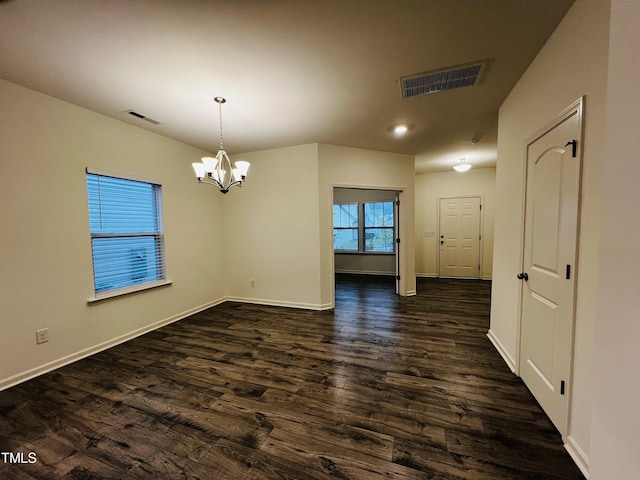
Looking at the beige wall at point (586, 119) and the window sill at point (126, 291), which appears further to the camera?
the window sill at point (126, 291)

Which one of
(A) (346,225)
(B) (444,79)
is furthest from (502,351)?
(A) (346,225)

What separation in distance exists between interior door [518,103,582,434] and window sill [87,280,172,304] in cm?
423

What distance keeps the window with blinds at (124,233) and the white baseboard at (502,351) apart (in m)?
4.31

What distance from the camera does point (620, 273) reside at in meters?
0.73

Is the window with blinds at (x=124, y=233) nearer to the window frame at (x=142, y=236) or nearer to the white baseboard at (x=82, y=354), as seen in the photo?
the window frame at (x=142, y=236)

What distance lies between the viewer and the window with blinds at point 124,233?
298 cm

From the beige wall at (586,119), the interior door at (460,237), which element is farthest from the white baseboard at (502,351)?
the interior door at (460,237)

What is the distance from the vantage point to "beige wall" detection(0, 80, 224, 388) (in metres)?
2.31

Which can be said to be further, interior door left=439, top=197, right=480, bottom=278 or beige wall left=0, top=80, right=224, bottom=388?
interior door left=439, top=197, right=480, bottom=278

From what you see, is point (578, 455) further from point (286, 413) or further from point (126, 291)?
point (126, 291)

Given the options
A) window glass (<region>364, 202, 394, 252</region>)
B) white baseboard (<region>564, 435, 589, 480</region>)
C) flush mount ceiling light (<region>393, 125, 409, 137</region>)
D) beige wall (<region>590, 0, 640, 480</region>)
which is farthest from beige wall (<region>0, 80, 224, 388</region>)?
window glass (<region>364, 202, 394, 252</region>)

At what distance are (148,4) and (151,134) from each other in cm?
235

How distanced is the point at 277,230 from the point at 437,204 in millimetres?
4286

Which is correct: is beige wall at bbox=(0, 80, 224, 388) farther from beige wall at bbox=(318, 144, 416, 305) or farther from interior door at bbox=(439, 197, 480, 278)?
interior door at bbox=(439, 197, 480, 278)
